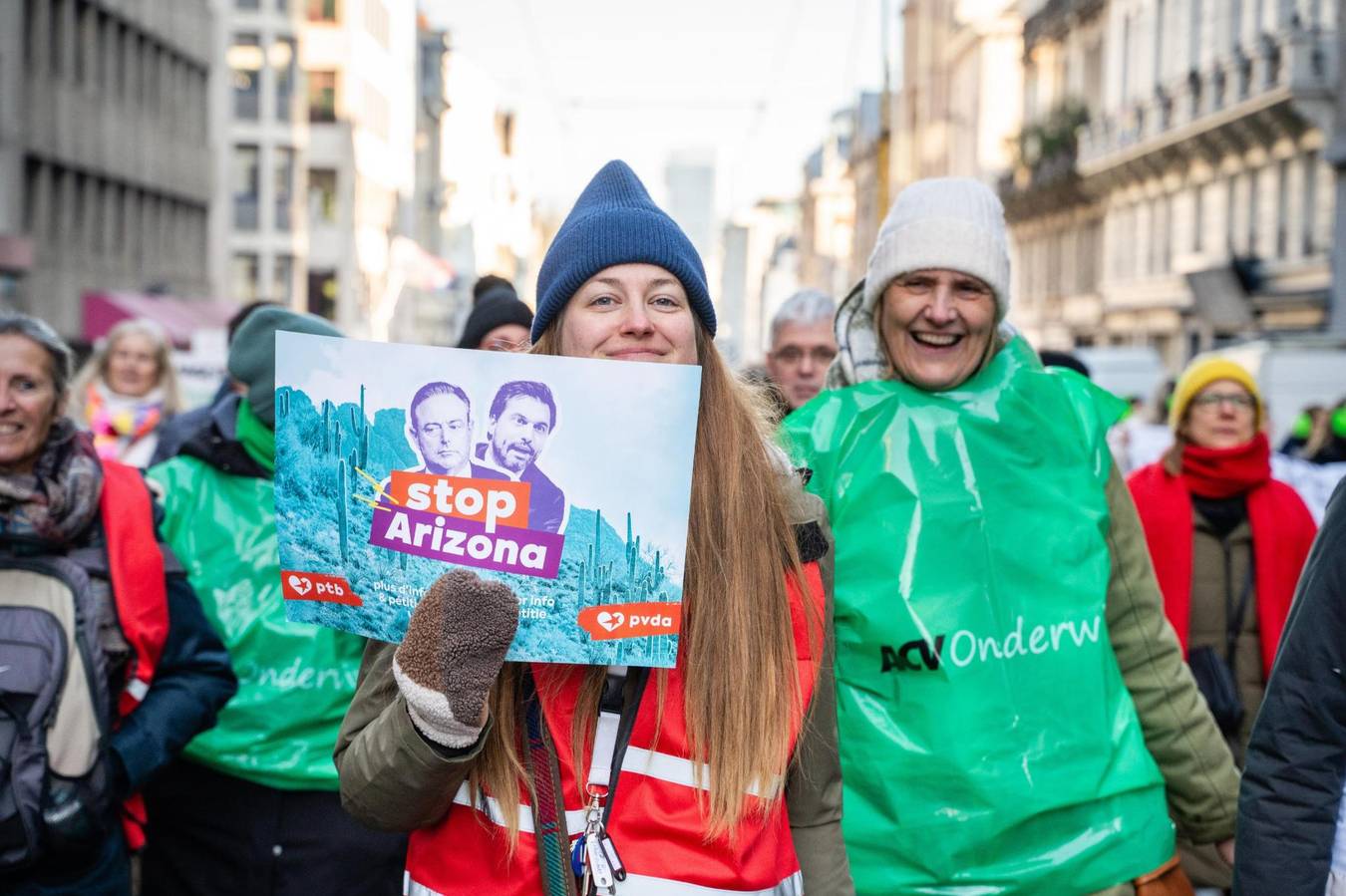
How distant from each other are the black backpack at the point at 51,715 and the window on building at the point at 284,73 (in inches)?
2490

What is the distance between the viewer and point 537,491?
2549 mm

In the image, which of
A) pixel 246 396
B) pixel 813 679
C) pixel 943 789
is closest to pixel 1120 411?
pixel 943 789

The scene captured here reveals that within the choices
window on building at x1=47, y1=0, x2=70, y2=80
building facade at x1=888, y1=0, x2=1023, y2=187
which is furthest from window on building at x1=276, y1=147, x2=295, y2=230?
window on building at x1=47, y1=0, x2=70, y2=80

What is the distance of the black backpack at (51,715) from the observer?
379 centimetres

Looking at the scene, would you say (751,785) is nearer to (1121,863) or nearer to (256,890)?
(1121,863)

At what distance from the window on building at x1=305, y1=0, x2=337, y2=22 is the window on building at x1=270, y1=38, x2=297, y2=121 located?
2.47 meters

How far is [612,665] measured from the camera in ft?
8.83

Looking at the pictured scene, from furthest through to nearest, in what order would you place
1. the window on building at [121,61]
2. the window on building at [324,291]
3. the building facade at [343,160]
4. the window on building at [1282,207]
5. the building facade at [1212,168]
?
the window on building at [324,291], the building facade at [343,160], the window on building at [121,61], the window on building at [1282,207], the building facade at [1212,168]

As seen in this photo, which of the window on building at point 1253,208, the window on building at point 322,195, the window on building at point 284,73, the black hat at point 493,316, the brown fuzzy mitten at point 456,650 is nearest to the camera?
the brown fuzzy mitten at point 456,650

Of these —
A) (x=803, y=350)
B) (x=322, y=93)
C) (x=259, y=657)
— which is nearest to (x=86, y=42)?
(x=803, y=350)

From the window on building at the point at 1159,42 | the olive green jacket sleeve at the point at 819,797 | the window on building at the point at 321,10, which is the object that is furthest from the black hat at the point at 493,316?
the window on building at the point at 321,10

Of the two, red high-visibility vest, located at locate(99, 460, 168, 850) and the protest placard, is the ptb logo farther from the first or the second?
red high-visibility vest, located at locate(99, 460, 168, 850)

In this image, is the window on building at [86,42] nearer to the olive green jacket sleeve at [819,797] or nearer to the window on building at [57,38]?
the window on building at [57,38]

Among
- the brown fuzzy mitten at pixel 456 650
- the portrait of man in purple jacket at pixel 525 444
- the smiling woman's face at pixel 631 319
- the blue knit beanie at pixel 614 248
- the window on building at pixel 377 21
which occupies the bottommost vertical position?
the brown fuzzy mitten at pixel 456 650
